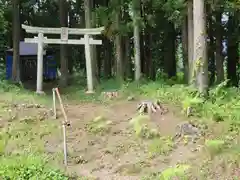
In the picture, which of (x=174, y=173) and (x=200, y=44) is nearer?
(x=174, y=173)

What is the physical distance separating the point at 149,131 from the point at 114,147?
3.33ft

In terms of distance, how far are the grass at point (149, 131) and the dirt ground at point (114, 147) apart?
0.11 m

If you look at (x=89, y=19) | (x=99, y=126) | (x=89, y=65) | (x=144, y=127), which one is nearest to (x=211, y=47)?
(x=89, y=19)

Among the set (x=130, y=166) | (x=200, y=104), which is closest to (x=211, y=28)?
(x=200, y=104)

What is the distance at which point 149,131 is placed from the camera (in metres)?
10.6

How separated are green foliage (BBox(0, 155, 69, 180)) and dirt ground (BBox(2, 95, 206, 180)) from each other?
520 mm

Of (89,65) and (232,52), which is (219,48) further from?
(89,65)

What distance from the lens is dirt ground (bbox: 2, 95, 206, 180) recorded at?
9211 millimetres

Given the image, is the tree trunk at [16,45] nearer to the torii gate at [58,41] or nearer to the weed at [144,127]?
the torii gate at [58,41]

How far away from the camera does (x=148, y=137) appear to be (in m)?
10.5

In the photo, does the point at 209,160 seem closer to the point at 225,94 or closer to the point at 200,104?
the point at 200,104

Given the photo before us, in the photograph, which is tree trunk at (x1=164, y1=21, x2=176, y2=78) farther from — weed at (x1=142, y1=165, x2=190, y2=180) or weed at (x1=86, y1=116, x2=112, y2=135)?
weed at (x1=142, y1=165, x2=190, y2=180)

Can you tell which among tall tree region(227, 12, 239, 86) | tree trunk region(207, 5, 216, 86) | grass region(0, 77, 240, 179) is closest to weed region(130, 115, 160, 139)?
grass region(0, 77, 240, 179)

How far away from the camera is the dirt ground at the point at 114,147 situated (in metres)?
9.21
